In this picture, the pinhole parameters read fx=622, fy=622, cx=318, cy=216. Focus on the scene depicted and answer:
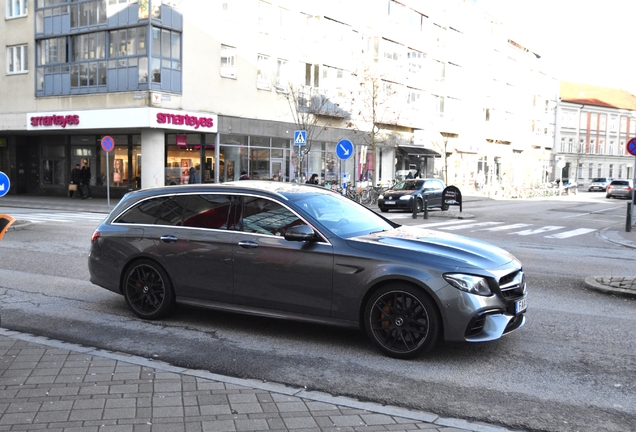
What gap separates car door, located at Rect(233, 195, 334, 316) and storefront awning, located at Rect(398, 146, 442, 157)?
42.3 m

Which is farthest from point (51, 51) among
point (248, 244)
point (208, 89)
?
point (248, 244)

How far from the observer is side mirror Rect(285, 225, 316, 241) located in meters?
5.89

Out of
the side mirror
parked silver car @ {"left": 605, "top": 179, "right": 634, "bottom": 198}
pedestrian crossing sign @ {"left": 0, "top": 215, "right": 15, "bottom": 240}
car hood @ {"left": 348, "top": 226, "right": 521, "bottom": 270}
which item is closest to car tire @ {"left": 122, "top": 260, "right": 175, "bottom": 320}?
the side mirror

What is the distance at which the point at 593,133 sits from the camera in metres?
97.7

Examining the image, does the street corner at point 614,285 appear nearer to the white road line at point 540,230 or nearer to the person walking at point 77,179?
the white road line at point 540,230

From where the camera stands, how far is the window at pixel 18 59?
114ft

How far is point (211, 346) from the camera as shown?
6.00 m

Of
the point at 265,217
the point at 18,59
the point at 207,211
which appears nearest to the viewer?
the point at 265,217

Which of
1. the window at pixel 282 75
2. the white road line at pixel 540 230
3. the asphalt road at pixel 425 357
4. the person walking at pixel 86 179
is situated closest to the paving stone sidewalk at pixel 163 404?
the asphalt road at pixel 425 357

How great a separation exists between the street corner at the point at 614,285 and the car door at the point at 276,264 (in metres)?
4.88

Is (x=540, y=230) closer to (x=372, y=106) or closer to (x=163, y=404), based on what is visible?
(x=163, y=404)

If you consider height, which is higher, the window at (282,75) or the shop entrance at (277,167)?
the window at (282,75)

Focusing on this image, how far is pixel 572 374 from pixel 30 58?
35.6m

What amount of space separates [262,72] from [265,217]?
3000 cm
